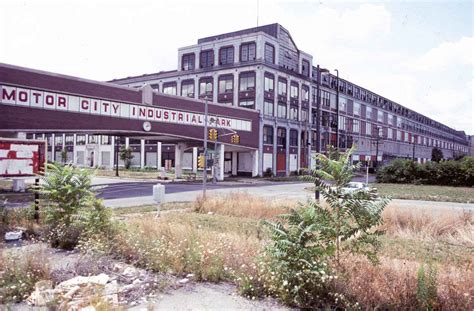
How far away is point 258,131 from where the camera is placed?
52688 millimetres

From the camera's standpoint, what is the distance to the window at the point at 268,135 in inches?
2153

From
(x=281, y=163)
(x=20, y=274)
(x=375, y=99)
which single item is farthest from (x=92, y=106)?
(x=375, y=99)

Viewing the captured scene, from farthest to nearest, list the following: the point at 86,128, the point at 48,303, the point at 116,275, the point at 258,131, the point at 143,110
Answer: the point at 258,131
the point at 143,110
the point at 86,128
the point at 116,275
the point at 48,303

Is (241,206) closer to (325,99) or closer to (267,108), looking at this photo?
(267,108)

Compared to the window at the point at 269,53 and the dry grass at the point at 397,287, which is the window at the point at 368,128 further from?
the dry grass at the point at 397,287

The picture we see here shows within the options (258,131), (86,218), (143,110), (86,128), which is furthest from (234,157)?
(86,218)

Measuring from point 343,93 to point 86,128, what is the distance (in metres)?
57.5

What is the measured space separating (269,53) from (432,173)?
1068 inches

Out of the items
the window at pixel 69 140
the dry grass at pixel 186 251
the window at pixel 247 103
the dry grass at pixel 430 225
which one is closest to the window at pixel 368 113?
the window at pixel 247 103

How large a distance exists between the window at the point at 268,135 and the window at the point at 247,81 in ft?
19.9

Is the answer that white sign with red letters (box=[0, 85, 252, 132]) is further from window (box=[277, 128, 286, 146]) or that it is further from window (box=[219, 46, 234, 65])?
window (box=[219, 46, 234, 65])

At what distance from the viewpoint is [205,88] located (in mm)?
59375

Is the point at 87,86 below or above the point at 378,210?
above

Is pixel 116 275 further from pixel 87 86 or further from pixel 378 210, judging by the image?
pixel 87 86
